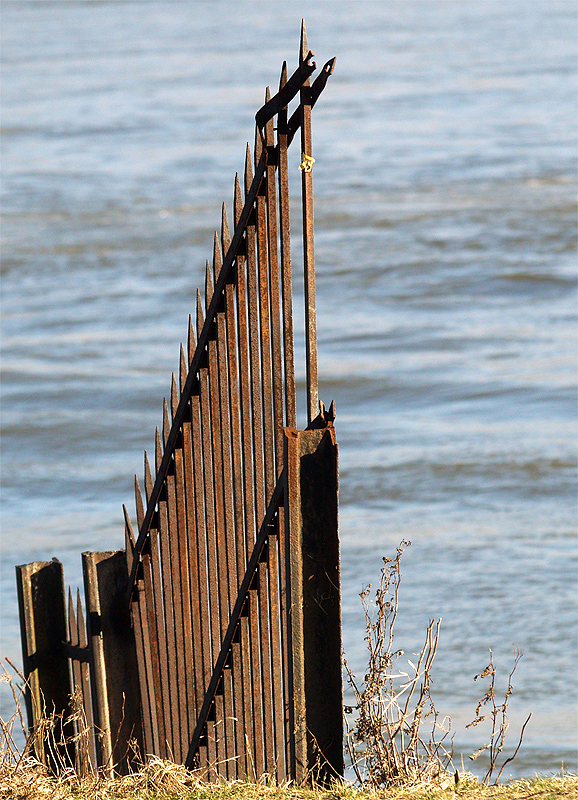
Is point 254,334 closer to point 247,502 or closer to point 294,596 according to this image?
point 247,502

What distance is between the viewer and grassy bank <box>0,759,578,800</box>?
4027 millimetres

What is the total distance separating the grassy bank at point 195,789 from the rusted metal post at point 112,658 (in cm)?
36

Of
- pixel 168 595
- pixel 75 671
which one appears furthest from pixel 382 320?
pixel 168 595

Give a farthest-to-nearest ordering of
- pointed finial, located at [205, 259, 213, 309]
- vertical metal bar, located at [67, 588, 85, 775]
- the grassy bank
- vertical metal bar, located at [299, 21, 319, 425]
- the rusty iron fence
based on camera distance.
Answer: vertical metal bar, located at [67, 588, 85, 775] → pointed finial, located at [205, 259, 213, 309] → the grassy bank → the rusty iron fence → vertical metal bar, located at [299, 21, 319, 425]

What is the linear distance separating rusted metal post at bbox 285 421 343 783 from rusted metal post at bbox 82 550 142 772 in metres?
0.93

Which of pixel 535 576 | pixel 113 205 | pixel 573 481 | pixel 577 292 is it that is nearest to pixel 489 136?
pixel 113 205

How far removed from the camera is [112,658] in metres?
4.77

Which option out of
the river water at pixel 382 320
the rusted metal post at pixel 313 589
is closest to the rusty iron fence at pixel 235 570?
the rusted metal post at pixel 313 589

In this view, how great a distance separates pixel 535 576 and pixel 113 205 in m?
14.7

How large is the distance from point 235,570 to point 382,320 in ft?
33.6

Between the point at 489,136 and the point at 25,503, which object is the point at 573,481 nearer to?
the point at 25,503

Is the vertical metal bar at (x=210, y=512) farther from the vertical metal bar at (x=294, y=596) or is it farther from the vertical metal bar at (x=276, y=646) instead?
the vertical metal bar at (x=294, y=596)

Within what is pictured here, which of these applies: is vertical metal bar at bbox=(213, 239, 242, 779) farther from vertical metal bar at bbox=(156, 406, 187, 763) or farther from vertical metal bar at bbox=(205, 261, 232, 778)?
vertical metal bar at bbox=(156, 406, 187, 763)

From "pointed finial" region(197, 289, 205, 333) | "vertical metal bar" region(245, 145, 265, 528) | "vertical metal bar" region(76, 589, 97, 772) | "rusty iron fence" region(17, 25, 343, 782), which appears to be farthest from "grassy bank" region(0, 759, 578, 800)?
"pointed finial" region(197, 289, 205, 333)
